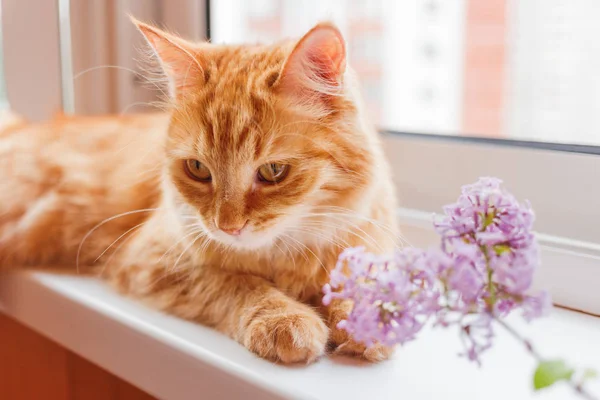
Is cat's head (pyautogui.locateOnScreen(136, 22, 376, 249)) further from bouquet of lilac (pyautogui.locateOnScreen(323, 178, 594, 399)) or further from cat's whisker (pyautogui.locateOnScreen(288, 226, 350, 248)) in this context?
bouquet of lilac (pyautogui.locateOnScreen(323, 178, 594, 399))

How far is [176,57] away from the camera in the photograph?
3.07 ft

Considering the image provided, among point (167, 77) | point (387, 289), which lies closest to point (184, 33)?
point (167, 77)

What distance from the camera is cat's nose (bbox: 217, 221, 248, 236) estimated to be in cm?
85

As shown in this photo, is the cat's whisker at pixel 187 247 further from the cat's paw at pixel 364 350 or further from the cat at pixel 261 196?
the cat's paw at pixel 364 350

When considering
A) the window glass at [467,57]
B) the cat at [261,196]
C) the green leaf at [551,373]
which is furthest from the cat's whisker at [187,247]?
the green leaf at [551,373]

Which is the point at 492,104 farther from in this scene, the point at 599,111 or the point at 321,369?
the point at 321,369

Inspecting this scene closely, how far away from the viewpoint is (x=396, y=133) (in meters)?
1.37

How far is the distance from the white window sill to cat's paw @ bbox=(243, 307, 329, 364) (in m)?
0.01

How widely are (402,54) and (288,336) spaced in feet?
A: 2.81

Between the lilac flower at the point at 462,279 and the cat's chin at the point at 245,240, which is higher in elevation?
the lilac flower at the point at 462,279

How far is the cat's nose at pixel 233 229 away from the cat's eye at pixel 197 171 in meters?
0.11

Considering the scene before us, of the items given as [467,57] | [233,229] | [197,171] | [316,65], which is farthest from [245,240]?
[467,57]

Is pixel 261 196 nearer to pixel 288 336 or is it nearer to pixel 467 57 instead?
pixel 288 336

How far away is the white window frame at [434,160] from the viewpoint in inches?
39.7
